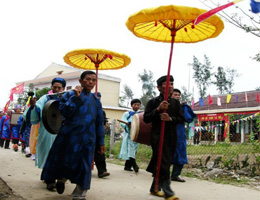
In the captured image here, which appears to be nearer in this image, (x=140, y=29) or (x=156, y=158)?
(x=156, y=158)

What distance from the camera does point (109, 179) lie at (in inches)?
224

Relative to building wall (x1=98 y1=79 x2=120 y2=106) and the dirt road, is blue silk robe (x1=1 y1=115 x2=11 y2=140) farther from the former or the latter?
building wall (x1=98 y1=79 x2=120 y2=106)

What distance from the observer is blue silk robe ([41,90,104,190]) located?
3.60 meters

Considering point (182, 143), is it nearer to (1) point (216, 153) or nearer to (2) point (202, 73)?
(1) point (216, 153)

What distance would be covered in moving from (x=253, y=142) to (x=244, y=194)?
77.2 inches

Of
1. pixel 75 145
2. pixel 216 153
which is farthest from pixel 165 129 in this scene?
pixel 216 153

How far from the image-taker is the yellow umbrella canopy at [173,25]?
11.9 feet

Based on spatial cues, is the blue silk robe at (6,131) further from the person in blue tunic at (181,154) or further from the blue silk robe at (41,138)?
the person in blue tunic at (181,154)

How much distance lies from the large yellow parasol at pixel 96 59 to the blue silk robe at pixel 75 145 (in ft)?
7.15

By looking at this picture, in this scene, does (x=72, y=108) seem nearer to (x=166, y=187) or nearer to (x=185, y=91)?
(x=166, y=187)

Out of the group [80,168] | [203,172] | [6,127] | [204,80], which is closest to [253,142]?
[203,172]

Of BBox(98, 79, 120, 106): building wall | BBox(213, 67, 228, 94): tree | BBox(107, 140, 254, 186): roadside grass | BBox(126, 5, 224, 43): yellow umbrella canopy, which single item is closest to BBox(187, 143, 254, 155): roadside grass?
BBox(107, 140, 254, 186): roadside grass

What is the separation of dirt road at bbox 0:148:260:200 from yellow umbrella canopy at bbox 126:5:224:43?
2.31 meters

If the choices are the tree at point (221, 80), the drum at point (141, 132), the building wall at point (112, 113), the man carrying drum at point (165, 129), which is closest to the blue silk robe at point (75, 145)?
the man carrying drum at point (165, 129)
